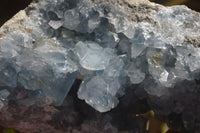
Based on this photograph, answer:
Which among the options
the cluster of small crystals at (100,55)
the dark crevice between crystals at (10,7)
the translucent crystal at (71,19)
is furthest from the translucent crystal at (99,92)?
the dark crevice between crystals at (10,7)

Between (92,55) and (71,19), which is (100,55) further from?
(71,19)

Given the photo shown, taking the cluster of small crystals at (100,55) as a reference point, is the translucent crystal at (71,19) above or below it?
above

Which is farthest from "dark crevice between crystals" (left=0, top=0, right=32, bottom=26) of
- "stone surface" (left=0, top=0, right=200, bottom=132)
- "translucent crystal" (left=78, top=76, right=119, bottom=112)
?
"translucent crystal" (left=78, top=76, right=119, bottom=112)

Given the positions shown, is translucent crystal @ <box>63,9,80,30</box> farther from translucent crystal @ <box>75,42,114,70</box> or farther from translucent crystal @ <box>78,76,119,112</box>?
translucent crystal @ <box>78,76,119,112</box>

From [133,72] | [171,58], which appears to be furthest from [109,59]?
[171,58]

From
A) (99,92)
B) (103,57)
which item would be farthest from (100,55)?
(99,92)

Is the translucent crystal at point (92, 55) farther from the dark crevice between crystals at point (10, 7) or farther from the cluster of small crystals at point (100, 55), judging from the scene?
the dark crevice between crystals at point (10, 7)

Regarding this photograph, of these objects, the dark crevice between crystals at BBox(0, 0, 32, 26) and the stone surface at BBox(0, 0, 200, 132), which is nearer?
the stone surface at BBox(0, 0, 200, 132)

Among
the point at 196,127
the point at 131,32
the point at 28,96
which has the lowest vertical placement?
the point at 196,127

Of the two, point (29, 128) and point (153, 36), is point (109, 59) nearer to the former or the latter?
point (153, 36)
